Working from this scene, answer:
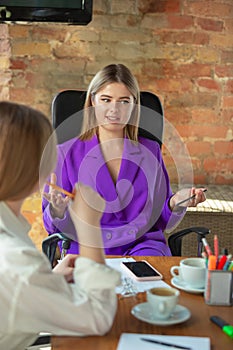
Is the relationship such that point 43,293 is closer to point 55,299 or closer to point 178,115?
point 55,299

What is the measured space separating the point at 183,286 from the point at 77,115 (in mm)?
1225

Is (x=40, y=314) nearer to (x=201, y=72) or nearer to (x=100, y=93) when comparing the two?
(x=100, y=93)

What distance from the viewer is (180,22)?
3.61 meters

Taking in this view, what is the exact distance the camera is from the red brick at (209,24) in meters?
3.62

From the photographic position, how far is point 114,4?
3.58 m

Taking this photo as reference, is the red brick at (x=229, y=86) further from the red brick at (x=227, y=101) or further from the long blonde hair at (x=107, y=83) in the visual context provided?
the long blonde hair at (x=107, y=83)

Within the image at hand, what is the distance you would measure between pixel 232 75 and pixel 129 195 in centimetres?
152

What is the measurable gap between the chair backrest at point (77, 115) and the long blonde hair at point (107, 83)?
3.3 inches

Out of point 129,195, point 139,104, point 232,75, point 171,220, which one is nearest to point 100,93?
point 139,104

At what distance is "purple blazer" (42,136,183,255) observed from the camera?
7.85 feet

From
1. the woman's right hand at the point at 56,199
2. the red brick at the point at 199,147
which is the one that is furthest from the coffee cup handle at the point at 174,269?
the red brick at the point at 199,147

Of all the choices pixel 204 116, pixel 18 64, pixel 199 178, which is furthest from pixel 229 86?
pixel 18 64

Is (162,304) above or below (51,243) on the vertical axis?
above

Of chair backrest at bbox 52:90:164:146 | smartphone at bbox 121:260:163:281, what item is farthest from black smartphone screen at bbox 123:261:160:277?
chair backrest at bbox 52:90:164:146
